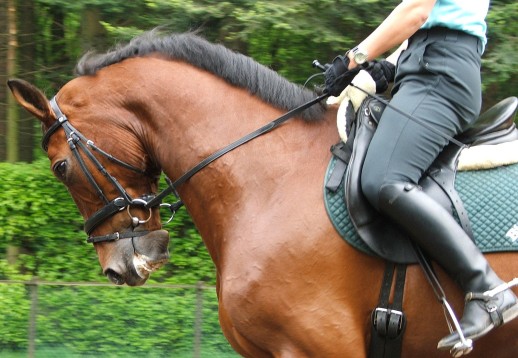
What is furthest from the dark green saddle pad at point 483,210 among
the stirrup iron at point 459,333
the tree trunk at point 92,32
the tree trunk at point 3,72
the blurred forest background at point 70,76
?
the tree trunk at point 3,72

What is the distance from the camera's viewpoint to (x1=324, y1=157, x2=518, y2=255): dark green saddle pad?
3.52m

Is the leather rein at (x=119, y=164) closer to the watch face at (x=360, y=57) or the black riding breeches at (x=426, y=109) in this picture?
the watch face at (x=360, y=57)

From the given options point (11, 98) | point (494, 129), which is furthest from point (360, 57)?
point (11, 98)

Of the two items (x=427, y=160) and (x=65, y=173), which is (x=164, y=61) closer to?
(x=65, y=173)

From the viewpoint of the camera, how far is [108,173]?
12.6 ft

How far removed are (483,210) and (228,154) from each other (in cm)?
120

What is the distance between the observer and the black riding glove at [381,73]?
392 cm

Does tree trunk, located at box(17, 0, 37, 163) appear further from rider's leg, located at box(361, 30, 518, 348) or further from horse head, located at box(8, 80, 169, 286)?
rider's leg, located at box(361, 30, 518, 348)

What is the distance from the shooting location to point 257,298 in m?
3.52

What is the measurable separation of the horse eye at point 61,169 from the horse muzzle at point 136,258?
1.41 ft

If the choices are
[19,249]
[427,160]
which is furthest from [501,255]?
[19,249]

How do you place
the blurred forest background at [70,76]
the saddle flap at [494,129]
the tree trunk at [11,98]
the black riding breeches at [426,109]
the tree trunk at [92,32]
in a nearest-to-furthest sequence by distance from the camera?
the black riding breeches at [426,109], the saddle flap at [494,129], the blurred forest background at [70,76], the tree trunk at [92,32], the tree trunk at [11,98]

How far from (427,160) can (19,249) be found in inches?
215

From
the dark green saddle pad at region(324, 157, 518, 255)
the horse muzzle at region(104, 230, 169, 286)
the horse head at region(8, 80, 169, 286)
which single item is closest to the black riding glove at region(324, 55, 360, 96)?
the dark green saddle pad at region(324, 157, 518, 255)
